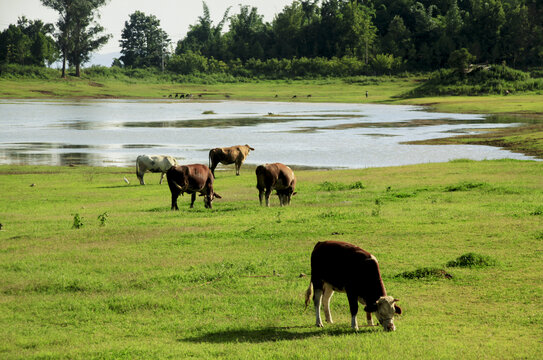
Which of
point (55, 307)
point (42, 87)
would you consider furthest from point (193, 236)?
point (42, 87)

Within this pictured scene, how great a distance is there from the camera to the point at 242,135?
5778 centimetres

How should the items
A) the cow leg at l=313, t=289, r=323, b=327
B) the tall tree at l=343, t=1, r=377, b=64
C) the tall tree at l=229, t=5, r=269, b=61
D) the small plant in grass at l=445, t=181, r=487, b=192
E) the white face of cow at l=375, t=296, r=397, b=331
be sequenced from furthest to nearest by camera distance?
the tall tree at l=229, t=5, r=269, b=61 → the tall tree at l=343, t=1, r=377, b=64 → the small plant in grass at l=445, t=181, r=487, b=192 → the cow leg at l=313, t=289, r=323, b=327 → the white face of cow at l=375, t=296, r=397, b=331

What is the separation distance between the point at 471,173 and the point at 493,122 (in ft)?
116

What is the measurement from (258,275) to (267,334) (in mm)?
3540

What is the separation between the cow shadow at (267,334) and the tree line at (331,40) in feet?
324

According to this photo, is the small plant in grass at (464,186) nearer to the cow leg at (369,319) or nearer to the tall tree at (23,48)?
the cow leg at (369,319)

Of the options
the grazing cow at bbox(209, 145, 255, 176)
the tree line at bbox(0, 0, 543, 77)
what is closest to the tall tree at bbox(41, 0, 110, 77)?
the tree line at bbox(0, 0, 543, 77)

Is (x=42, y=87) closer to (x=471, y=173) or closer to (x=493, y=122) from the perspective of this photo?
(x=493, y=122)

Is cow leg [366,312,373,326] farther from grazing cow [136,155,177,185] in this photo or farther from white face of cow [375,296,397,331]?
grazing cow [136,155,177,185]

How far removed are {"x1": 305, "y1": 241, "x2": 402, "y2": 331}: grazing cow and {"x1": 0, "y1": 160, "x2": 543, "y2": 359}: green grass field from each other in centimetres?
40

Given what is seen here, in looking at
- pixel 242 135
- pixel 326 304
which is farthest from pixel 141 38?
pixel 326 304

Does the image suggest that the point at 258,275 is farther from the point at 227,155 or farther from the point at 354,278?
the point at 227,155

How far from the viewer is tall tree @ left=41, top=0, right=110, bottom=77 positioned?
480 feet

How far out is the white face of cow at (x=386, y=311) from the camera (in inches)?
389
